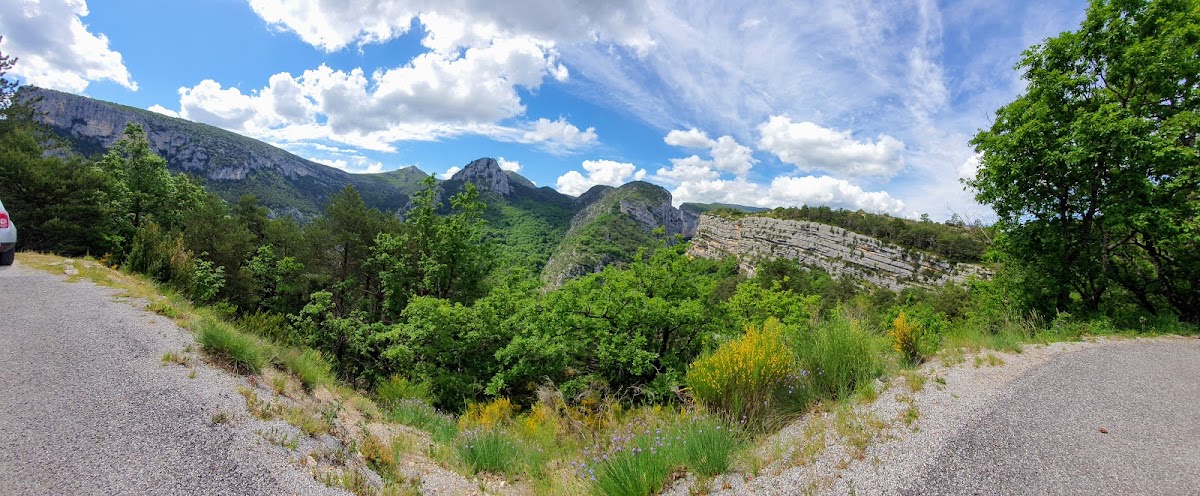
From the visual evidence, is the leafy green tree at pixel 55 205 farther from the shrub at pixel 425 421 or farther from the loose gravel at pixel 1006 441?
the loose gravel at pixel 1006 441

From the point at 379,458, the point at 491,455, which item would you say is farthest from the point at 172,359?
the point at 491,455

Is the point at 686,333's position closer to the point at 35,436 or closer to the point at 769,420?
the point at 769,420

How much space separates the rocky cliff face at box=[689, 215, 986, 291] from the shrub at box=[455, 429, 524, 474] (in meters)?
66.6

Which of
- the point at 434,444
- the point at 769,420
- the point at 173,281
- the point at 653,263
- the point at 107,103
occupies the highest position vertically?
the point at 107,103

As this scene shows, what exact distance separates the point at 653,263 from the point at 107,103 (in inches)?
10527

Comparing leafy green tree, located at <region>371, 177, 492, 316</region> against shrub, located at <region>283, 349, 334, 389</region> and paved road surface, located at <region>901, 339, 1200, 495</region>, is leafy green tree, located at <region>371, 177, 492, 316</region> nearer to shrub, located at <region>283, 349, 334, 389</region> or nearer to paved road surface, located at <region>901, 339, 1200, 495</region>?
shrub, located at <region>283, 349, 334, 389</region>

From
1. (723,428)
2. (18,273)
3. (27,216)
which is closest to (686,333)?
(723,428)

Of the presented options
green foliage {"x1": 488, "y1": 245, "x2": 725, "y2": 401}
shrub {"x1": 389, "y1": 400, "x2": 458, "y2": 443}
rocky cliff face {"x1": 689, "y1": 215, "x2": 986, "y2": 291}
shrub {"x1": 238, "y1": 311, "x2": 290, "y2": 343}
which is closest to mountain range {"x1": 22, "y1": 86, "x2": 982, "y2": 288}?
rocky cliff face {"x1": 689, "y1": 215, "x2": 986, "y2": 291}

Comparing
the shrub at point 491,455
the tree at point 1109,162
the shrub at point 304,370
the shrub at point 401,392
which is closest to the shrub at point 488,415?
the shrub at point 401,392

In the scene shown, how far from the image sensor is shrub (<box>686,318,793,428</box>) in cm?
479

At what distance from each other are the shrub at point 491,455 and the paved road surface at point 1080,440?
4.16 m

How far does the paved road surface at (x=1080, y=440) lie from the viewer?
2992mm

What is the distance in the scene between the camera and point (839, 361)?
17.5ft

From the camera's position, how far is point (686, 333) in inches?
Result: 430
